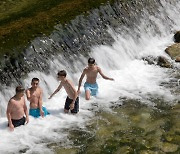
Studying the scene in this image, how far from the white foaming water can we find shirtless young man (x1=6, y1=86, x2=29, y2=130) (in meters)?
0.21

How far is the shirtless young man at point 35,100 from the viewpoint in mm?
10742

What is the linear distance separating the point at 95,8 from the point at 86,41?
6.78ft

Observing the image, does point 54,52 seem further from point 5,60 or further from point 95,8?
point 95,8

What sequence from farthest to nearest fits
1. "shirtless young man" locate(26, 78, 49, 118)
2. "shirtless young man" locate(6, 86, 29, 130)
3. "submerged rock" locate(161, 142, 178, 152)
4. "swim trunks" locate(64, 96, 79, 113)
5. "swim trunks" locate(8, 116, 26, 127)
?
"swim trunks" locate(64, 96, 79, 113) → "shirtless young man" locate(26, 78, 49, 118) → "swim trunks" locate(8, 116, 26, 127) → "shirtless young man" locate(6, 86, 29, 130) → "submerged rock" locate(161, 142, 178, 152)

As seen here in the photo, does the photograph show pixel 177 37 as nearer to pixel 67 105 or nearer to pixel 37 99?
pixel 67 105

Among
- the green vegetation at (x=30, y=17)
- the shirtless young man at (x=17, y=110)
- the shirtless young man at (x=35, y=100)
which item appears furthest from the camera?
the green vegetation at (x=30, y=17)

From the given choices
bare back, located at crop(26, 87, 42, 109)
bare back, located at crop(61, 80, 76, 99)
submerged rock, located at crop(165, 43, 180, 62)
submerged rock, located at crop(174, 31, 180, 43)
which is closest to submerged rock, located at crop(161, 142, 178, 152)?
bare back, located at crop(61, 80, 76, 99)

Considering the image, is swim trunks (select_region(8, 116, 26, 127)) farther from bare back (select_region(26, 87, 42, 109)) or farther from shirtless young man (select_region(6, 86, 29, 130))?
bare back (select_region(26, 87, 42, 109))

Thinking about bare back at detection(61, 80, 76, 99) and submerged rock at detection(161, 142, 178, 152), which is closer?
submerged rock at detection(161, 142, 178, 152)

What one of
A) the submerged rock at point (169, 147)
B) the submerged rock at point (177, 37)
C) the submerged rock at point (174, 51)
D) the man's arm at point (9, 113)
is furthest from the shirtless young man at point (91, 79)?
the submerged rock at point (177, 37)

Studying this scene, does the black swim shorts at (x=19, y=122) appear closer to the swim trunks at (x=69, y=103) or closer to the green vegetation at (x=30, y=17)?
the swim trunks at (x=69, y=103)

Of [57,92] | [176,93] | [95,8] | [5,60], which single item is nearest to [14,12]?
[95,8]

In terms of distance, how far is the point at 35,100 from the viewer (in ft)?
35.3

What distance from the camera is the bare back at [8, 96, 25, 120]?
9984 mm
